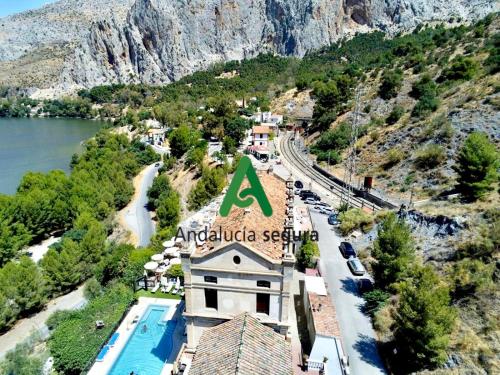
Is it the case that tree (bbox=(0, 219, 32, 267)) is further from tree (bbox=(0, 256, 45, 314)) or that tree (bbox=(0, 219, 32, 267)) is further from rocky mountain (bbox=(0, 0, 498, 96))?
rocky mountain (bbox=(0, 0, 498, 96))

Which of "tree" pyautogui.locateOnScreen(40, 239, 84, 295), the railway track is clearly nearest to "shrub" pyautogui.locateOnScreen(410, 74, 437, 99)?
the railway track

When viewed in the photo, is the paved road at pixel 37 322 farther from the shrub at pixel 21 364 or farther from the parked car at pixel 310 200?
the parked car at pixel 310 200

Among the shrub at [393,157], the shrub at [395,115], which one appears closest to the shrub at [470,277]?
the shrub at [393,157]

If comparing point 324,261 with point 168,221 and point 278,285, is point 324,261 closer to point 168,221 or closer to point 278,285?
point 278,285

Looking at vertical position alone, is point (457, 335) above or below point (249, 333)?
below

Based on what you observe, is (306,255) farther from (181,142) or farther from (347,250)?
(181,142)

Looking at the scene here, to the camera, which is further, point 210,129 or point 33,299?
point 210,129

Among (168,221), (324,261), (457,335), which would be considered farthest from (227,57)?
(457,335)
